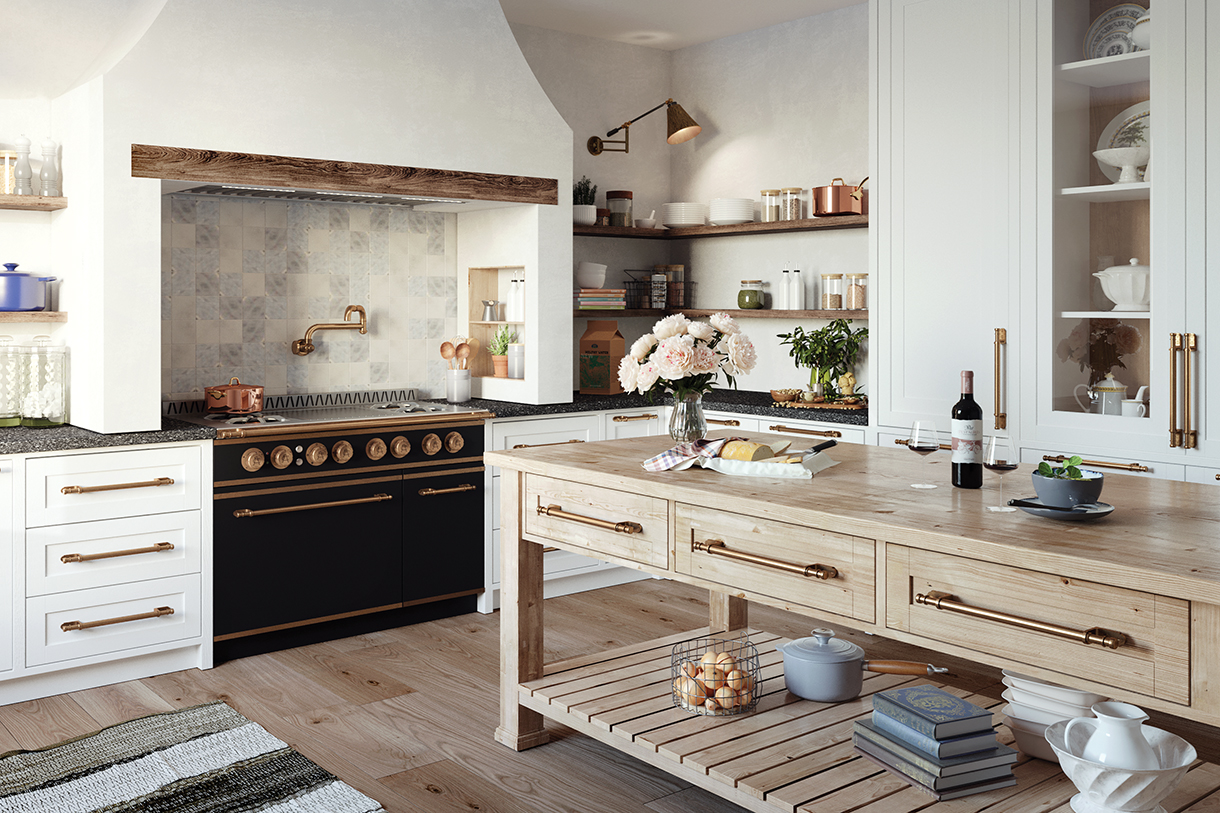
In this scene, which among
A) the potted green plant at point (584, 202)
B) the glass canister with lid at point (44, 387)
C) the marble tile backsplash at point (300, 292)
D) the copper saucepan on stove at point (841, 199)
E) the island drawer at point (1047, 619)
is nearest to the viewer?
the island drawer at point (1047, 619)

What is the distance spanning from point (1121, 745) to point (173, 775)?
2.42 metres

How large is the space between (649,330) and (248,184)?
259cm

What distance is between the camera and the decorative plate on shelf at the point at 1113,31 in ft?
11.8

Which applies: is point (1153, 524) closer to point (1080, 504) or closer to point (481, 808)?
point (1080, 504)

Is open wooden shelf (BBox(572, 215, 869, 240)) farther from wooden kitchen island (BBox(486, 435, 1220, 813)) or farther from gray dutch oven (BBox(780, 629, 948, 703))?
gray dutch oven (BBox(780, 629, 948, 703))

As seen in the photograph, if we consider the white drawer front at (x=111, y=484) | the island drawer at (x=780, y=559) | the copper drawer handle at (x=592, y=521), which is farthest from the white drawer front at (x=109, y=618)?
the island drawer at (x=780, y=559)

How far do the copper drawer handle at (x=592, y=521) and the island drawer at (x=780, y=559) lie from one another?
0.50 ft

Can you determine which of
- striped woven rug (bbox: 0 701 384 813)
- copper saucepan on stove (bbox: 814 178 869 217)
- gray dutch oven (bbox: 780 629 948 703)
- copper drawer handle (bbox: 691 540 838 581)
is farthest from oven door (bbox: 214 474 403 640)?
copper saucepan on stove (bbox: 814 178 869 217)

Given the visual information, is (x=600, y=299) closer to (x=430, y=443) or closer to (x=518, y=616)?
(x=430, y=443)

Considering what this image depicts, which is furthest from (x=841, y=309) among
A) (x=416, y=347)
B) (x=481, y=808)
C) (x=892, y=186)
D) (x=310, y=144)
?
(x=481, y=808)

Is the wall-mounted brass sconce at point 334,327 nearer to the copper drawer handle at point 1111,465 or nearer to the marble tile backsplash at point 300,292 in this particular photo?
the marble tile backsplash at point 300,292

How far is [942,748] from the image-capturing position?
231 cm

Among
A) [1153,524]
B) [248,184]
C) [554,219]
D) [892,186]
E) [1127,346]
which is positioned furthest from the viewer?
[554,219]

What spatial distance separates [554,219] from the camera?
4.84 m
